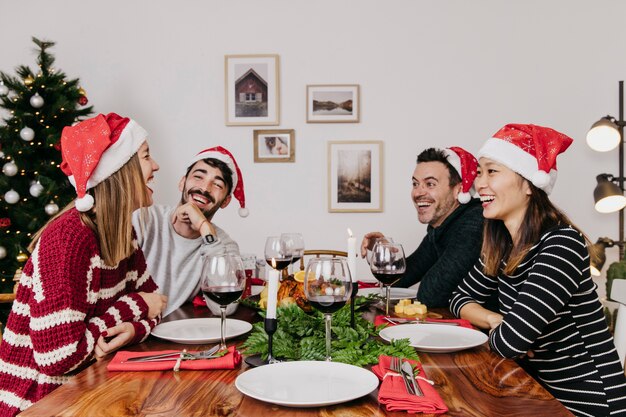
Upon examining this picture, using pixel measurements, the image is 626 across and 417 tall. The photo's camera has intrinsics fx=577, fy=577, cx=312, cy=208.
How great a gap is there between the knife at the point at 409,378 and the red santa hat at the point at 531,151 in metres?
0.95

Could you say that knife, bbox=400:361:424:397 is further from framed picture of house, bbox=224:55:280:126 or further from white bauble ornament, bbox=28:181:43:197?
framed picture of house, bbox=224:55:280:126

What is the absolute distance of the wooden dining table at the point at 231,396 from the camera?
41.6 inches

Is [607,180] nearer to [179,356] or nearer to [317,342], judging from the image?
[317,342]

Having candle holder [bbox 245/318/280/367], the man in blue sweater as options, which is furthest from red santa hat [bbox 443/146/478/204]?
candle holder [bbox 245/318/280/367]

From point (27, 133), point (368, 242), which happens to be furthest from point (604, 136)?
point (27, 133)

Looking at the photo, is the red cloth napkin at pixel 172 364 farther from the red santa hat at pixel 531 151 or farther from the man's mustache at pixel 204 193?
the man's mustache at pixel 204 193

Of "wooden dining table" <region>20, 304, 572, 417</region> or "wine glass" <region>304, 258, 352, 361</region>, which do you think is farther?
"wine glass" <region>304, 258, 352, 361</region>

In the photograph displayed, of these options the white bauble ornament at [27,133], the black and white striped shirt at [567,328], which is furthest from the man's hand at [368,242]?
the white bauble ornament at [27,133]

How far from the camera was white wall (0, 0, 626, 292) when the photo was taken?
417 cm

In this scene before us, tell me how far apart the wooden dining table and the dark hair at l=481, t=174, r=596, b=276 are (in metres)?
0.56

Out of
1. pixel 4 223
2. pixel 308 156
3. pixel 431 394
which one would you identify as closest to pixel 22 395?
pixel 431 394

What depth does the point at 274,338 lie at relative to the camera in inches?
56.8

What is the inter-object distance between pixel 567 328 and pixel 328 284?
0.88m

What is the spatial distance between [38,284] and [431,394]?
3.24 feet
